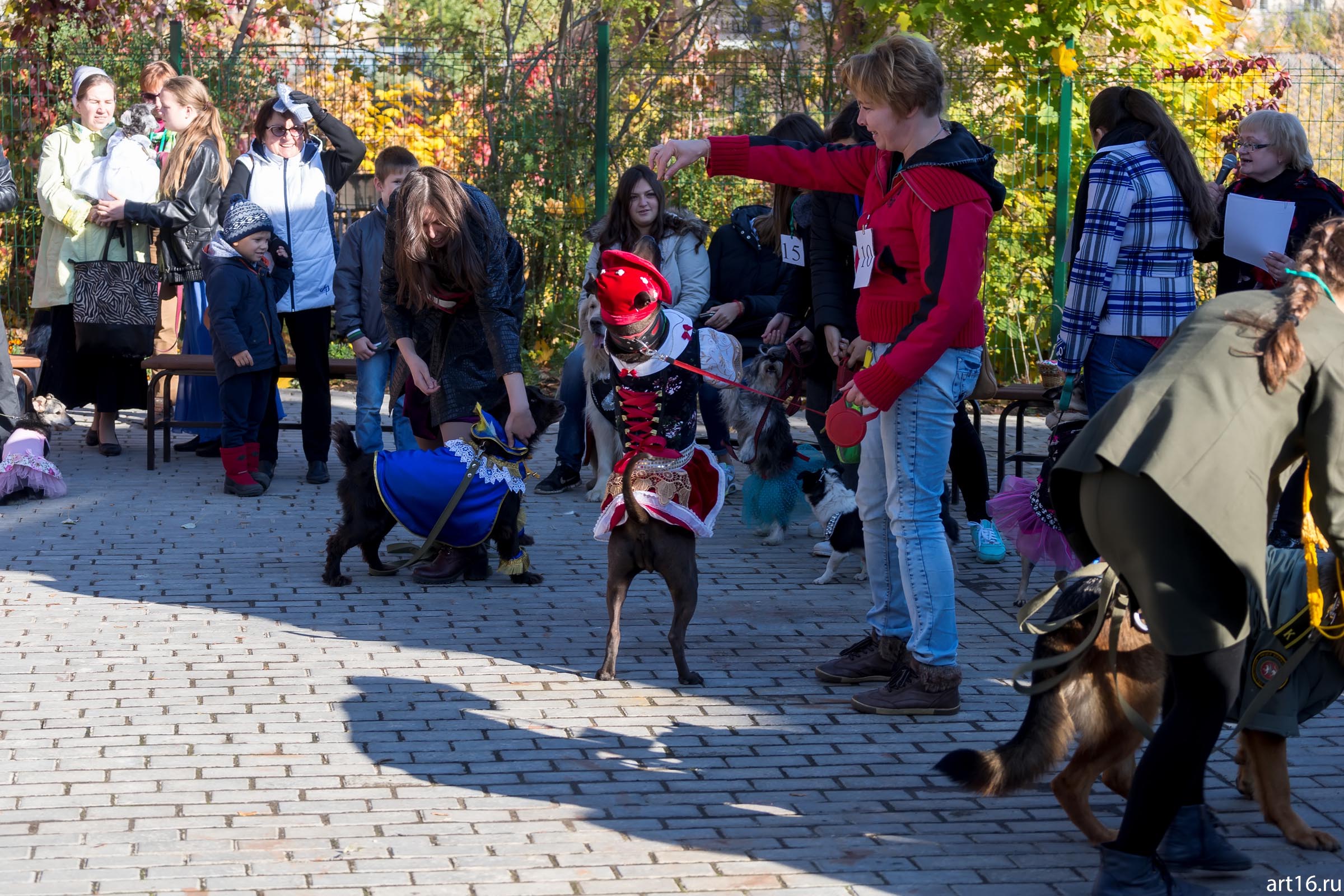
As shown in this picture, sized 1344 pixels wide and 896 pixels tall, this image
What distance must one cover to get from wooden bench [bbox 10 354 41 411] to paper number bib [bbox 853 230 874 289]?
5763mm

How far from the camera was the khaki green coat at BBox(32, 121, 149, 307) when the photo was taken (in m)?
9.64

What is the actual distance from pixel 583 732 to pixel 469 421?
92.9 inches

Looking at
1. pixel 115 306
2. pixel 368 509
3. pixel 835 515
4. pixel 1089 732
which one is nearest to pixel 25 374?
pixel 115 306

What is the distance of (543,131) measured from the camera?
12.5 m

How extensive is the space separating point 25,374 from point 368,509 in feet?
14.1

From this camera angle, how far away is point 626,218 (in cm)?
835

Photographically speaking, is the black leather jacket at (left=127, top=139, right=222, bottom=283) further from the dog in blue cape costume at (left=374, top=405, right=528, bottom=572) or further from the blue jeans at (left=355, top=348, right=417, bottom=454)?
the dog in blue cape costume at (left=374, top=405, right=528, bottom=572)

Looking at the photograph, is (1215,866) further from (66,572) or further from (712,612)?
(66,572)

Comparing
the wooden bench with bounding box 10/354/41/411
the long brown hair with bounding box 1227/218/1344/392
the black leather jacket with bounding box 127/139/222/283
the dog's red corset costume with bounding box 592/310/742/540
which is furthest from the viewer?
the black leather jacket with bounding box 127/139/222/283

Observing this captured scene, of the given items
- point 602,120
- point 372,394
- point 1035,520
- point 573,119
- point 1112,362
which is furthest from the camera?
point 573,119

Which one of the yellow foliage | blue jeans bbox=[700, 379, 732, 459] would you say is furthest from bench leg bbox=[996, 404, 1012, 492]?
the yellow foliage

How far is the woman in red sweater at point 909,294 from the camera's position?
461cm

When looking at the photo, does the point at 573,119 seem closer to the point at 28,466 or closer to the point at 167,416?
the point at 167,416

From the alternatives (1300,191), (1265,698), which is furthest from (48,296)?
(1265,698)
